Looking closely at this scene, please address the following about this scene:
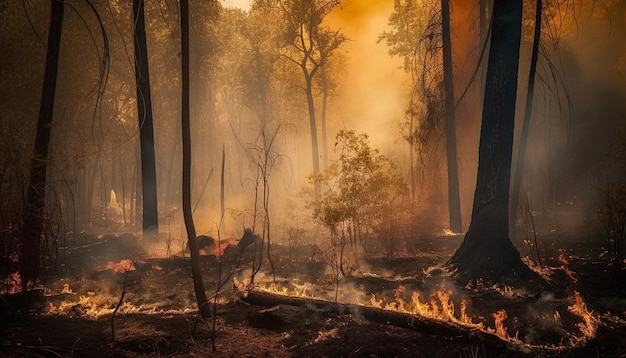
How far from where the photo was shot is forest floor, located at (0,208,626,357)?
426cm

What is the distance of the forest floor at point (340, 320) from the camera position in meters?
4.26

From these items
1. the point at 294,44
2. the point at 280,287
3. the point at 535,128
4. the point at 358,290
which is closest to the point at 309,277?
the point at 280,287

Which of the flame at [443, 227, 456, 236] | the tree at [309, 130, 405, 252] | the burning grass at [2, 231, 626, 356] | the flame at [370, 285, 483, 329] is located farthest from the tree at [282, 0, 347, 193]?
the flame at [370, 285, 483, 329]

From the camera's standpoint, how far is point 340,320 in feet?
17.3

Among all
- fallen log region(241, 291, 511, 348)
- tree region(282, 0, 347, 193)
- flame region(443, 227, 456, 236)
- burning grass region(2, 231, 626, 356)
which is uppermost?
tree region(282, 0, 347, 193)

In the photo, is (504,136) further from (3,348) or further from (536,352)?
(3,348)

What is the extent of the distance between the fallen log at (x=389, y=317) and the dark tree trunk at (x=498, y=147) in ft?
9.27

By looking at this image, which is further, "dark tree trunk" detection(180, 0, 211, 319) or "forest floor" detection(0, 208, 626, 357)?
"dark tree trunk" detection(180, 0, 211, 319)

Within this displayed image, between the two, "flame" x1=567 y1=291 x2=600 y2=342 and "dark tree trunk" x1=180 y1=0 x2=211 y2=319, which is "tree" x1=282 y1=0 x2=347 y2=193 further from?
"flame" x1=567 y1=291 x2=600 y2=342

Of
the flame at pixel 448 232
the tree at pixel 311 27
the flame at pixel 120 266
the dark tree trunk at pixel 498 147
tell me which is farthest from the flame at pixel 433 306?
the tree at pixel 311 27

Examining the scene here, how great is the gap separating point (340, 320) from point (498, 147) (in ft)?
14.8

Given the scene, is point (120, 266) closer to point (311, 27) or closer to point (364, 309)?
point (364, 309)

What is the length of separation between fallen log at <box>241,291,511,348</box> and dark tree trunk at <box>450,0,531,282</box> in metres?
2.82

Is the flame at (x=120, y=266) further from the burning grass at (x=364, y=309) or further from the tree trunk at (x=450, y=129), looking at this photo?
the tree trunk at (x=450, y=129)
